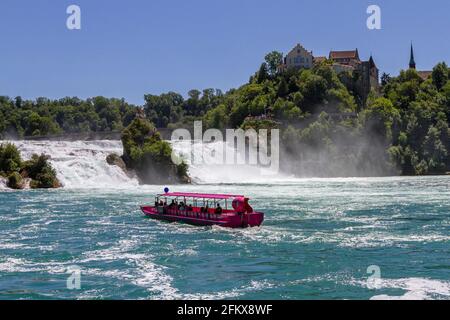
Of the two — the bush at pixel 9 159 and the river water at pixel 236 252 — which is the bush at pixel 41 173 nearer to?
the bush at pixel 9 159

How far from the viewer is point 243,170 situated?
311 ft

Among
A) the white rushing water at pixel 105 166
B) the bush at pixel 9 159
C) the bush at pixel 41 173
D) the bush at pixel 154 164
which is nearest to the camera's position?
the bush at pixel 9 159

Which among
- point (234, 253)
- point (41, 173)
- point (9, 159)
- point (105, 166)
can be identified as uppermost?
point (9, 159)

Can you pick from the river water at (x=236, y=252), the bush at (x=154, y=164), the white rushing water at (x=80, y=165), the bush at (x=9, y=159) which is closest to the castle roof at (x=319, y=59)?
the bush at (x=154, y=164)

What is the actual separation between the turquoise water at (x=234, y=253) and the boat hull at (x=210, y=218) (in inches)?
27.0

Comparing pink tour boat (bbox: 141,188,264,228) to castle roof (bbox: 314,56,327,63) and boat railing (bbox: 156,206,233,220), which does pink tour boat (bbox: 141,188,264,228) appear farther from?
castle roof (bbox: 314,56,327,63)

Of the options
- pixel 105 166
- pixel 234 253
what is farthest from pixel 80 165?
pixel 234 253

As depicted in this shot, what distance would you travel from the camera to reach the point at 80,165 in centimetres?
7656

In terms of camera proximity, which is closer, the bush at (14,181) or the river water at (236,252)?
the river water at (236,252)

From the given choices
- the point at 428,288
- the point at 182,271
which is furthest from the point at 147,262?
the point at 428,288

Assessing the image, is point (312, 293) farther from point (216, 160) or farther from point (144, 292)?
point (216, 160)

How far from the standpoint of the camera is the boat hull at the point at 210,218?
3747 centimetres

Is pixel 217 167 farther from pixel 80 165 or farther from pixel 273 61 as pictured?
pixel 273 61

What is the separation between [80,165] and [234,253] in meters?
49.7
